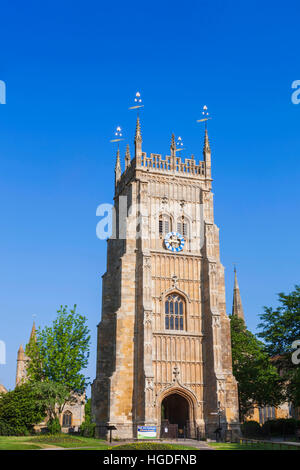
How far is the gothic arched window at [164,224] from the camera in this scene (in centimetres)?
5759

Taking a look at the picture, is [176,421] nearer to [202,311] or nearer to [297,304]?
[202,311]

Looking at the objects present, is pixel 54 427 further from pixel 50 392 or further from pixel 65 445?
pixel 65 445

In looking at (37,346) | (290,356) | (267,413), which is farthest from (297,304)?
(267,413)

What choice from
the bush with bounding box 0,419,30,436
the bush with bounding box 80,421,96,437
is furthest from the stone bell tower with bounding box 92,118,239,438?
the bush with bounding box 0,419,30,436

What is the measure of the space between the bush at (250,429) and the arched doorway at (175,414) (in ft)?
26.9

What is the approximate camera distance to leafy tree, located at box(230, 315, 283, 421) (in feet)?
198

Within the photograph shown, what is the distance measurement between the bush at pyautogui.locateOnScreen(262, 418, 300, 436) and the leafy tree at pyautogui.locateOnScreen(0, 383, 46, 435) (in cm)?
2396

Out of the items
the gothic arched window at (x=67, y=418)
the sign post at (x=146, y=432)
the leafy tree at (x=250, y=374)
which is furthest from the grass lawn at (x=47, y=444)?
the gothic arched window at (x=67, y=418)

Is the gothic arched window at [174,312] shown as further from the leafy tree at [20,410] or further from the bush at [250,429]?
the leafy tree at [20,410]

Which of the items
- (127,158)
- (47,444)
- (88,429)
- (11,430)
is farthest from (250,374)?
(47,444)

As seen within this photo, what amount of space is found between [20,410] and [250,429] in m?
23.5

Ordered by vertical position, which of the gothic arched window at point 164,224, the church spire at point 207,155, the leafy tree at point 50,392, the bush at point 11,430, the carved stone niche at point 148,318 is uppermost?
the church spire at point 207,155

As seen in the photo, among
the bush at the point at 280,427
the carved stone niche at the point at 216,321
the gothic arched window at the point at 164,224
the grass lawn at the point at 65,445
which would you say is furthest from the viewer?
the bush at the point at 280,427

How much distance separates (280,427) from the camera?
62.7m
